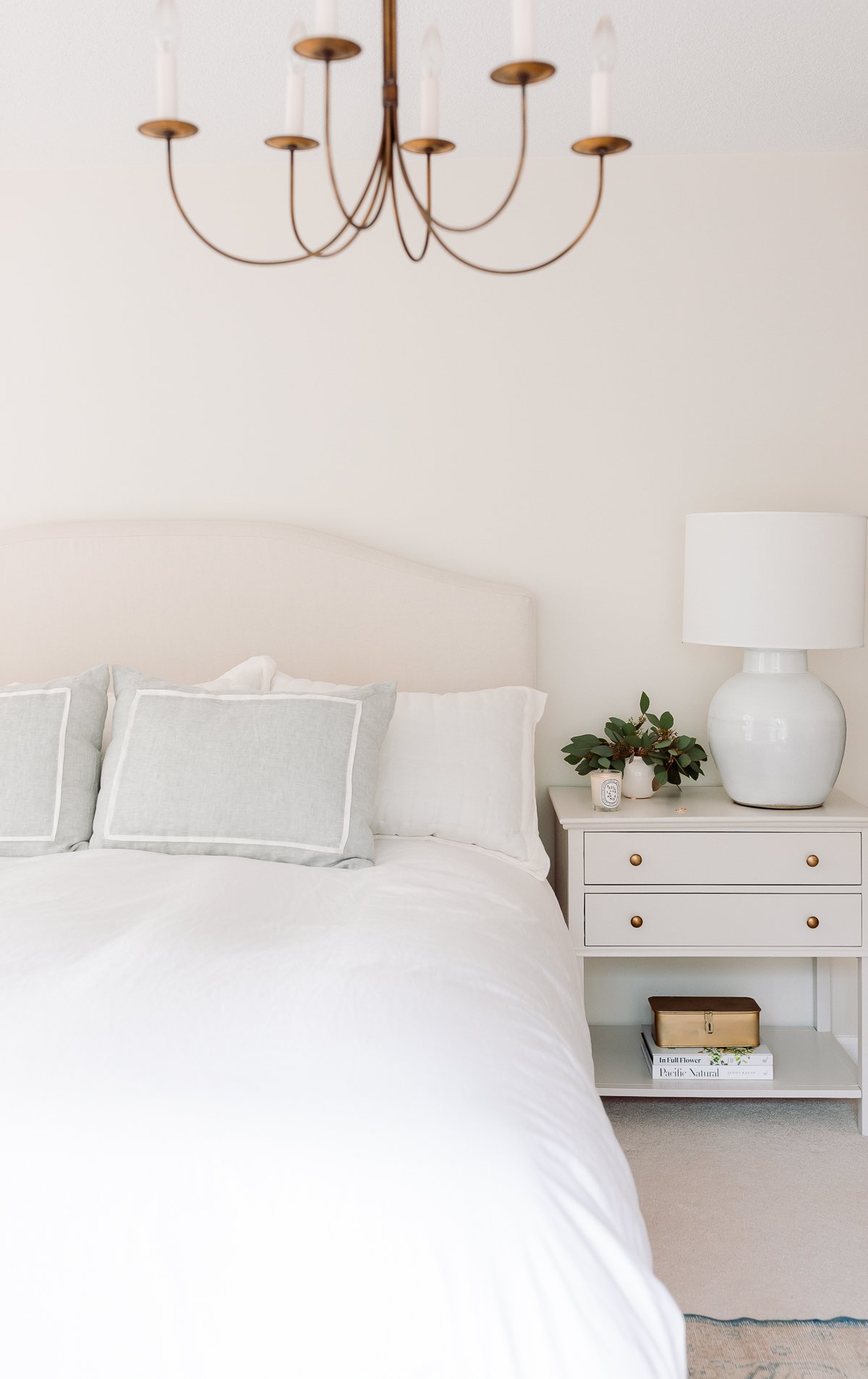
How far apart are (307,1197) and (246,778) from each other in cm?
125

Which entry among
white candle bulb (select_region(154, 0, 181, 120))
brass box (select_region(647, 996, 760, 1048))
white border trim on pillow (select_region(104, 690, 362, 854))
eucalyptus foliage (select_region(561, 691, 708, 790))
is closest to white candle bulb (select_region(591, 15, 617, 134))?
white candle bulb (select_region(154, 0, 181, 120))

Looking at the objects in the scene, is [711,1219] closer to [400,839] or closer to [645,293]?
[400,839]

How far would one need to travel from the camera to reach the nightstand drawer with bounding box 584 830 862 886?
103 inches

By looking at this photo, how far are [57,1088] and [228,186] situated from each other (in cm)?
263

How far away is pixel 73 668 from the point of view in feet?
10.0

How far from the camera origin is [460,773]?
8.28 feet

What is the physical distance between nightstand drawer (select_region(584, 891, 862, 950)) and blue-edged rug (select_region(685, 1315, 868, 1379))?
0.90 m

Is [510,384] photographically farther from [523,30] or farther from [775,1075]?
[775,1075]

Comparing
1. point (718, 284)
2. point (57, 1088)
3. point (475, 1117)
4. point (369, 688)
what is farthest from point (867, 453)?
point (57, 1088)

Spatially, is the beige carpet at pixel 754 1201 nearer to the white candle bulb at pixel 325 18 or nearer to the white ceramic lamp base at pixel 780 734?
the white ceramic lamp base at pixel 780 734

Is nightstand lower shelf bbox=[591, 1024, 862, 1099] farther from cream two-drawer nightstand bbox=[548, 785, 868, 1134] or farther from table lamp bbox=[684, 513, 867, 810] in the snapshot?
table lamp bbox=[684, 513, 867, 810]

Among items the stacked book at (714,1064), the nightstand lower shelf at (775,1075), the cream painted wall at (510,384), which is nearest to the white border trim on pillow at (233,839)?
the cream painted wall at (510,384)

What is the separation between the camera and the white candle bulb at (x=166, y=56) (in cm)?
136

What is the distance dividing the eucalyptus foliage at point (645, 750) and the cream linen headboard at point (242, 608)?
0.82ft
